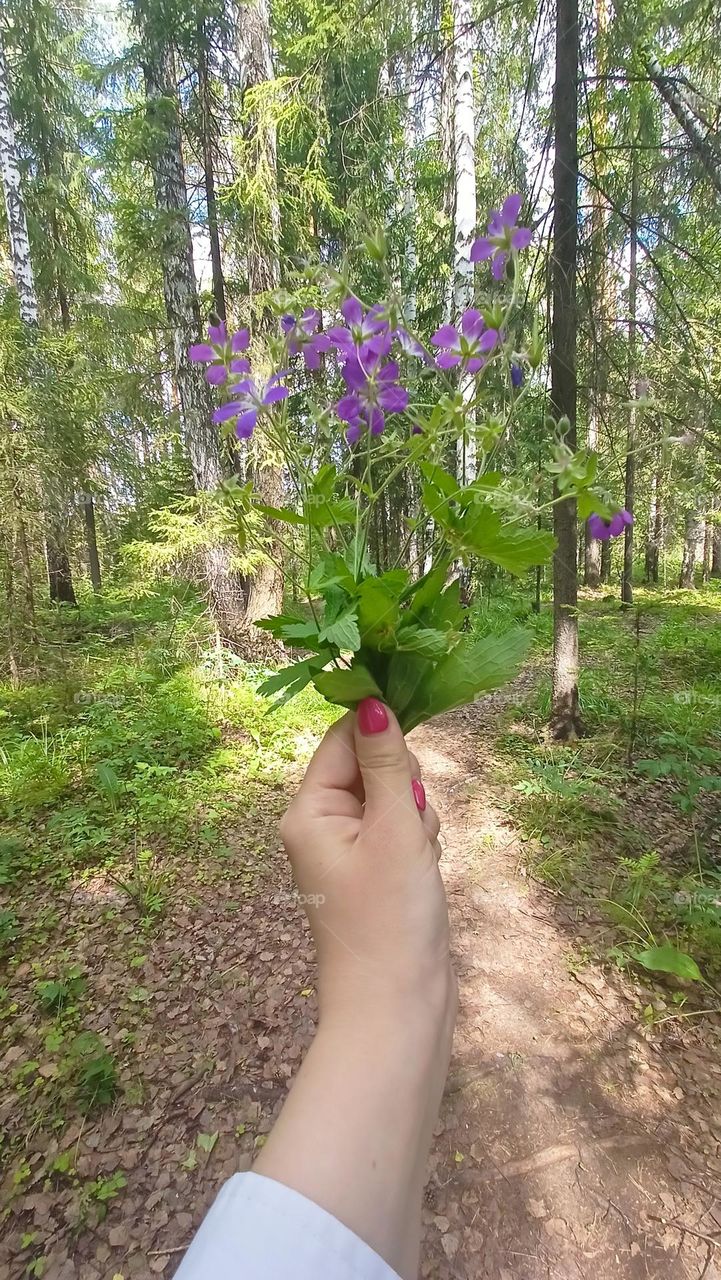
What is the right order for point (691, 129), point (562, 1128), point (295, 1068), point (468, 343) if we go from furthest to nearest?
point (691, 129) < point (295, 1068) < point (562, 1128) < point (468, 343)

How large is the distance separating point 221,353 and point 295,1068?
259 cm

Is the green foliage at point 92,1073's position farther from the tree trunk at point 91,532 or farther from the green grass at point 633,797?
the tree trunk at point 91,532

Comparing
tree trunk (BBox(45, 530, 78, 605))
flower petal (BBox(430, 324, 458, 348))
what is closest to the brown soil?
flower petal (BBox(430, 324, 458, 348))

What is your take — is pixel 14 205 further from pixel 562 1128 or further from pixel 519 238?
pixel 562 1128

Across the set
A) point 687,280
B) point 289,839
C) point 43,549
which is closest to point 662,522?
point 687,280

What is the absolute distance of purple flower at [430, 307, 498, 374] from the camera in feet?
2.79

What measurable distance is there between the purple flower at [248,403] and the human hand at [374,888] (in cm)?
48

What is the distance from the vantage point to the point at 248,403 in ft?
2.78

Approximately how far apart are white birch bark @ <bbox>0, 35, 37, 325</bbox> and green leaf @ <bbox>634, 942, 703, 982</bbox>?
312 inches

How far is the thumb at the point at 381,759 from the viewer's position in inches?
38.8

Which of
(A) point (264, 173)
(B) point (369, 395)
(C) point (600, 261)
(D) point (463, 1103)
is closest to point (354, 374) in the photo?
(B) point (369, 395)

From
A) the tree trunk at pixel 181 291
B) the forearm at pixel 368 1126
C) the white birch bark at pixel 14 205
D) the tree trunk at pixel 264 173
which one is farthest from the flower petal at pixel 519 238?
the white birch bark at pixel 14 205

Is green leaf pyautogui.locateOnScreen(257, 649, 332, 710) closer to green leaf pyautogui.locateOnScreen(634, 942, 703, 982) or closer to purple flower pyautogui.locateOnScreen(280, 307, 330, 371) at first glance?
purple flower pyautogui.locateOnScreen(280, 307, 330, 371)

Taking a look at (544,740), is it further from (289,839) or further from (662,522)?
(662,522)
